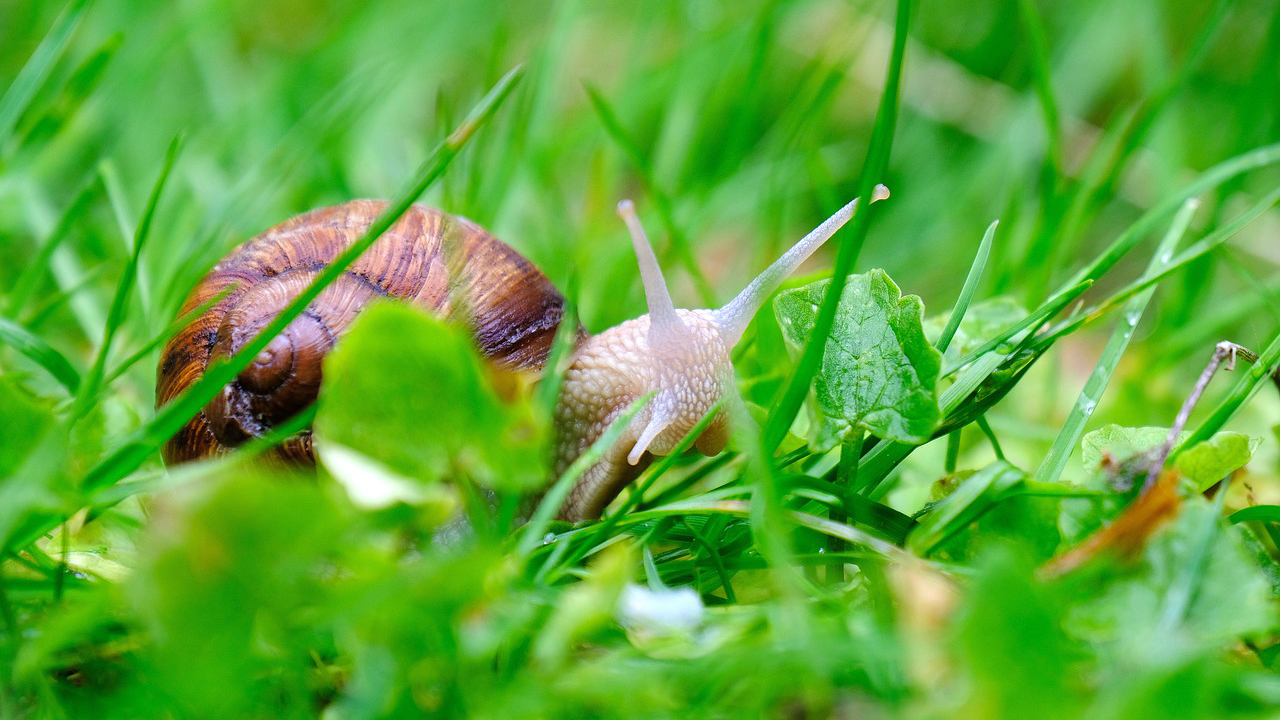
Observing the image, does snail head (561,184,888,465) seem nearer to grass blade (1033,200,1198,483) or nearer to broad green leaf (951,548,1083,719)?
grass blade (1033,200,1198,483)

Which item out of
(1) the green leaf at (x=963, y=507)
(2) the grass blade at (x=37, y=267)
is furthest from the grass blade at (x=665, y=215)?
(2) the grass blade at (x=37, y=267)

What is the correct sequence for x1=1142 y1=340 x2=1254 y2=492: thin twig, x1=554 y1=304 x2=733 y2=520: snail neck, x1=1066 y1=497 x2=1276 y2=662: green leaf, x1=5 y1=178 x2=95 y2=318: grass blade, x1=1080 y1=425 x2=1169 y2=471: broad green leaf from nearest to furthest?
x1=1066 y1=497 x2=1276 y2=662: green leaf → x1=1142 y1=340 x2=1254 y2=492: thin twig → x1=1080 y1=425 x2=1169 y2=471: broad green leaf → x1=554 y1=304 x2=733 y2=520: snail neck → x1=5 y1=178 x2=95 y2=318: grass blade

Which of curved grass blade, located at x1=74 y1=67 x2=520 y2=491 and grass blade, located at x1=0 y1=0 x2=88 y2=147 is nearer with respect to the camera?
curved grass blade, located at x1=74 y1=67 x2=520 y2=491

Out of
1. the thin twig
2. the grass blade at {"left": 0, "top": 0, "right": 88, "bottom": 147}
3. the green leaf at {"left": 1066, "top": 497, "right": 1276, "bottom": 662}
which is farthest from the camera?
the grass blade at {"left": 0, "top": 0, "right": 88, "bottom": 147}

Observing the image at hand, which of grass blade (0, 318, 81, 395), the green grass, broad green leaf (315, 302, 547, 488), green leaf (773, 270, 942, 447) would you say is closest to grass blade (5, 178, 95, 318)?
the green grass

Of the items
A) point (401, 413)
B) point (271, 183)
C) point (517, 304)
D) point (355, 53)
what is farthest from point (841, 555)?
point (355, 53)

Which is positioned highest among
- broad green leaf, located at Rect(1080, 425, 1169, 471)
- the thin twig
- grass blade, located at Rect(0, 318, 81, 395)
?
the thin twig

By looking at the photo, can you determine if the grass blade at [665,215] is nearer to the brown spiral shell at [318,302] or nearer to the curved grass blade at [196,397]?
the brown spiral shell at [318,302]

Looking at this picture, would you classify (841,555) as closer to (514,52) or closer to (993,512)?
(993,512)
